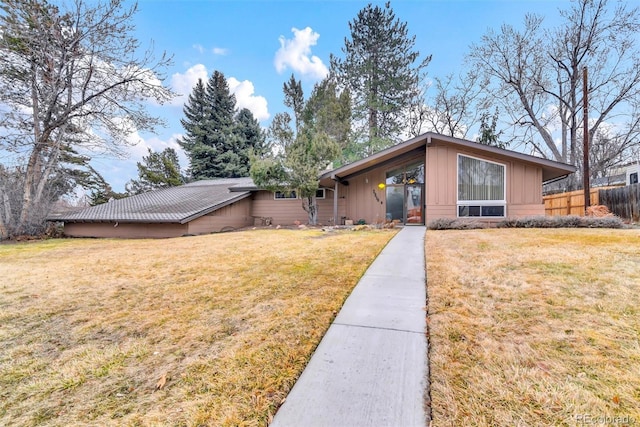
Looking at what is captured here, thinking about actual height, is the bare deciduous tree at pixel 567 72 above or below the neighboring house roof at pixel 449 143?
above

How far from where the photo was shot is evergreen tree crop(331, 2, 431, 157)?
1903 centimetres

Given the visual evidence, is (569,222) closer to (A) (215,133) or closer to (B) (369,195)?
(B) (369,195)

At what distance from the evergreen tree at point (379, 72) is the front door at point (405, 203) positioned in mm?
8050

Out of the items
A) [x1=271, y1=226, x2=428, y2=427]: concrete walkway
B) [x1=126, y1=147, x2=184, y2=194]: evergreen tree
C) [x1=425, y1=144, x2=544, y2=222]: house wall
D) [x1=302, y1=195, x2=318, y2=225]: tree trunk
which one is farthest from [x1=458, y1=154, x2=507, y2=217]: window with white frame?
[x1=126, y1=147, x2=184, y2=194]: evergreen tree

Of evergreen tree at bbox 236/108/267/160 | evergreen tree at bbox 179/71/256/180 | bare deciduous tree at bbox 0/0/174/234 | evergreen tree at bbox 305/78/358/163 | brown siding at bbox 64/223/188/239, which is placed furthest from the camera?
evergreen tree at bbox 236/108/267/160

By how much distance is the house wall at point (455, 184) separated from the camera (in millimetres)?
9734

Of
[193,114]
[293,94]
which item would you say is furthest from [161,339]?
[193,114]

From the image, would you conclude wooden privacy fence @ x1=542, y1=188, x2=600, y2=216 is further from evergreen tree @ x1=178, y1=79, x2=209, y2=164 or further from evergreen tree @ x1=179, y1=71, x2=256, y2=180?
evergreen tree @ x1=178, y1=79, x2=209, y2=164

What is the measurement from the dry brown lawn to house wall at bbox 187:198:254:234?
9314 millimetres

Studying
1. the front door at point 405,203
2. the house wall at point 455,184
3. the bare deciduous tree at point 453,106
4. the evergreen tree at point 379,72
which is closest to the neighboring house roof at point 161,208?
the front door at point 405,203

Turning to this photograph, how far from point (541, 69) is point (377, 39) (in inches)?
418

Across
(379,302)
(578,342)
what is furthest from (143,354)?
(578,342)

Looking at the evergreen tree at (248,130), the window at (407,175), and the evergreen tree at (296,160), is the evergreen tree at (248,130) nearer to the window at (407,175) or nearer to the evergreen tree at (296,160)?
the evergreen tree at (296,160)

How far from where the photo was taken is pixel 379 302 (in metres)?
2.90
